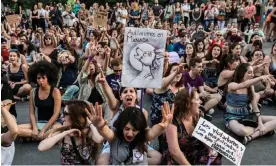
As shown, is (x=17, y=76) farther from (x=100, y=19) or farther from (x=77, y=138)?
(x=77, y=138)

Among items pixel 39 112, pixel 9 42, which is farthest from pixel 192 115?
pixel 9 42

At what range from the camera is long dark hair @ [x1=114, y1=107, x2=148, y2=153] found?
133 inches

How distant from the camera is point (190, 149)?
3.83 metres

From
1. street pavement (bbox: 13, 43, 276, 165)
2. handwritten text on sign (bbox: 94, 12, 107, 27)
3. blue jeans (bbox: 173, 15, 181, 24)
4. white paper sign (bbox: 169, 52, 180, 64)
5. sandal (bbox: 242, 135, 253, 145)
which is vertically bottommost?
street pavement (bbox: 13, 43, 276, 165)

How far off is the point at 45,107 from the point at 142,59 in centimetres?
164

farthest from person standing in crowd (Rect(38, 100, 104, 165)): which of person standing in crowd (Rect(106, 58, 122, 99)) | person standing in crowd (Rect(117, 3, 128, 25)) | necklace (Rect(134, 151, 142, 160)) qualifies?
person standing in crowd (Rect(117, 3, 128, 25))

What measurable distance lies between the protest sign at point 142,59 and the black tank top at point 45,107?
4.41ft

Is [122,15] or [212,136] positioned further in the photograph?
[122,15]

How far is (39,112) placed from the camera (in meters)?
5.31

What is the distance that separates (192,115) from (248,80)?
6.40ft

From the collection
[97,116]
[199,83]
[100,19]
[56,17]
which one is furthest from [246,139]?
[56,17]

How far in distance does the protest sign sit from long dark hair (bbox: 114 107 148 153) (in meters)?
0.90

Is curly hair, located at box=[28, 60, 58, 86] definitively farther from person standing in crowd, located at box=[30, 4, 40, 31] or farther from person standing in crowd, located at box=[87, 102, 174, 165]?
person standing in crowd, located at box=[30, 4, 40, 31]

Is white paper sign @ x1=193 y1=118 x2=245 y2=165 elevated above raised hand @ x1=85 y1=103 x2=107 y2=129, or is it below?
below
